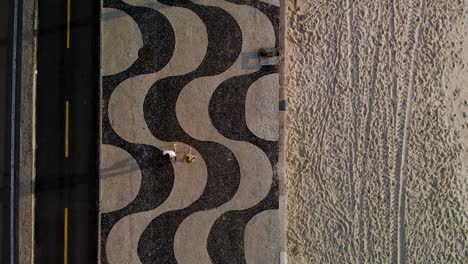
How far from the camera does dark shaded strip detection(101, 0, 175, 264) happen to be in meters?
8.38

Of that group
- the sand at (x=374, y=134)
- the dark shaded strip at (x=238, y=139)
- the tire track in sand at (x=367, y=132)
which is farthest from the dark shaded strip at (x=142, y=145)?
the tire track in sand at (x=367, y=132)

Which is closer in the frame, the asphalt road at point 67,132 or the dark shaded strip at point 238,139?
the asphalt road at point 67,132

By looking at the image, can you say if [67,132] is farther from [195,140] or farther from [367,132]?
[367,132]

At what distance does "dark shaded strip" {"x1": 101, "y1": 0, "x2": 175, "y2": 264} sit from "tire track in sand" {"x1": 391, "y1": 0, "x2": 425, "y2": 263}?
4674 mm

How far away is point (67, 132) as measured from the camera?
27.6ft

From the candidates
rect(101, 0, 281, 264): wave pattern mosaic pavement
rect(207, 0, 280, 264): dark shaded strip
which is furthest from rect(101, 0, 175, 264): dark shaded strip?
rect(207, 0, 280, 264): dark shaded strip

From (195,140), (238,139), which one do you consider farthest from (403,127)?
(195,140)

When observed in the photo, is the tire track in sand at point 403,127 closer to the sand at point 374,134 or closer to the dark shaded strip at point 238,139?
the sand at point 374,134

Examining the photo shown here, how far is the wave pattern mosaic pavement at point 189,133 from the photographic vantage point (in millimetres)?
8414

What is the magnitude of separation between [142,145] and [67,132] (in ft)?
4.88

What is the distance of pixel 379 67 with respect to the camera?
9.01 meters

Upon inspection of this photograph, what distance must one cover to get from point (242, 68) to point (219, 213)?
2.92 m

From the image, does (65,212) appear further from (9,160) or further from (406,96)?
(406,96)

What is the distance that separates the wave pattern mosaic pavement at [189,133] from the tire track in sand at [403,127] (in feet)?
8.31
